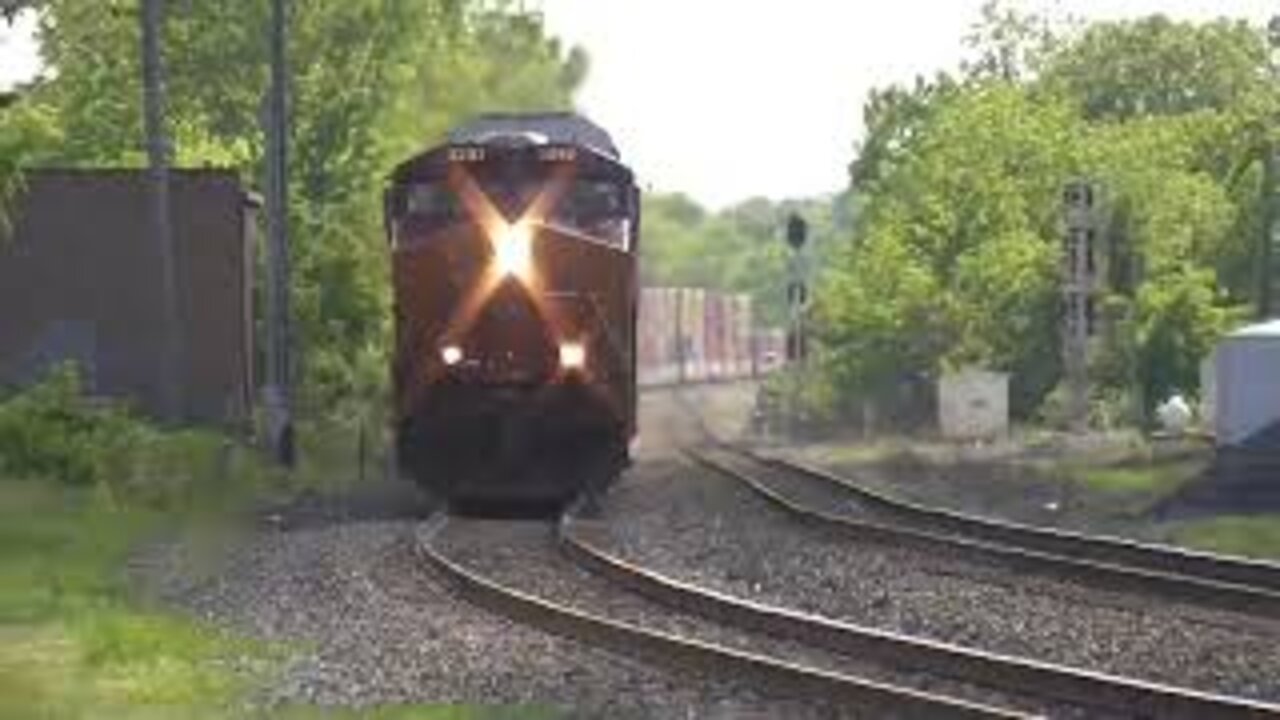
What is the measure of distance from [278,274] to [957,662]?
22.9 metres

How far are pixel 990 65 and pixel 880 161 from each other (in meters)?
22.9

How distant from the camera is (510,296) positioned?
26297 mm

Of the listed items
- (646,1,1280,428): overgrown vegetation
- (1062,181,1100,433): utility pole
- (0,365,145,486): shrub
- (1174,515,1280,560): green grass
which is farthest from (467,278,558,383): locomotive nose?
(646,1,1280,428): overgrown vegetation

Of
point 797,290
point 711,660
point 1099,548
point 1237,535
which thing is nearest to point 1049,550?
point 1099,548

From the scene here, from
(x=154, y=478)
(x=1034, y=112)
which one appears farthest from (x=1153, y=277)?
(x=154, y=478)

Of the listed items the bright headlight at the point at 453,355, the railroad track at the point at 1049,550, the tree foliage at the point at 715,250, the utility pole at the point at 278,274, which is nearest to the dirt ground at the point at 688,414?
the utility pole at the point at 278,274

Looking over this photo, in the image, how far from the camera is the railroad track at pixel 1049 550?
693 inches

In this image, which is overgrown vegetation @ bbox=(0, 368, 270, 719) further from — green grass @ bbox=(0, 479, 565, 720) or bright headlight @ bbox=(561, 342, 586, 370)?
bright headlight @ bbox=(561, 342, 586, 370)

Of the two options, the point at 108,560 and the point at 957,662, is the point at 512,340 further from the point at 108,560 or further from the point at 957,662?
the point at 957,662

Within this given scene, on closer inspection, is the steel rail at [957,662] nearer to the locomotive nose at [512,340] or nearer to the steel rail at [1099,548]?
Result: the steel rail at [1099,548]

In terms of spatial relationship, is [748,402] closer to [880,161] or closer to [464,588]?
[880,161]

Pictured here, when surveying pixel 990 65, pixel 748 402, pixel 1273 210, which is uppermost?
pixel 990 65

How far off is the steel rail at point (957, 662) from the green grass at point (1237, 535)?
6217 mm

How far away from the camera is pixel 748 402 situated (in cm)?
7325
